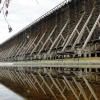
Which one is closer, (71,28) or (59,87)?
(59,87)

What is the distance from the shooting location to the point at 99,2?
30219mm

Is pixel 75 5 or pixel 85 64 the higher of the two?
pixel 75 5

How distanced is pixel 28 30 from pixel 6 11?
58.5 meters

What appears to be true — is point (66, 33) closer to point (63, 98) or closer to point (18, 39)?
point (63, 98)

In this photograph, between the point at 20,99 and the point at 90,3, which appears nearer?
the point at 20,99

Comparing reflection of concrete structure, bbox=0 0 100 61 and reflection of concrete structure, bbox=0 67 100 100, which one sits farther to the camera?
reflection of concrete structure, bbox=0 0 100 61

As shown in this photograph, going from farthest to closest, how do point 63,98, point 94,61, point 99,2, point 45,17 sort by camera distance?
point 45,17
point 99,2
point 94,61
point 63,98

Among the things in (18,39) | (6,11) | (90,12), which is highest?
(6,11)

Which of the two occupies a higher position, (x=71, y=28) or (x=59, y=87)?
(x=59, y=87)

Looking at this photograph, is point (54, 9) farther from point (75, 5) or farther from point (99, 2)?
point (99, 2)

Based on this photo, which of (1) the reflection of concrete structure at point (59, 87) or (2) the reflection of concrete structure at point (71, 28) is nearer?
(1) the reflection of concrete structure at point (59, 87)

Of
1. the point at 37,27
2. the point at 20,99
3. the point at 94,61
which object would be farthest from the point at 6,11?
the point at 37,27

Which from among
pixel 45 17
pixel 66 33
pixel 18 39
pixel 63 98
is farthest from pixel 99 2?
pixel 18 39

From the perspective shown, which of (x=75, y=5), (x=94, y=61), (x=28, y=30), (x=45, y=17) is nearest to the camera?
(x=94, y=61)
